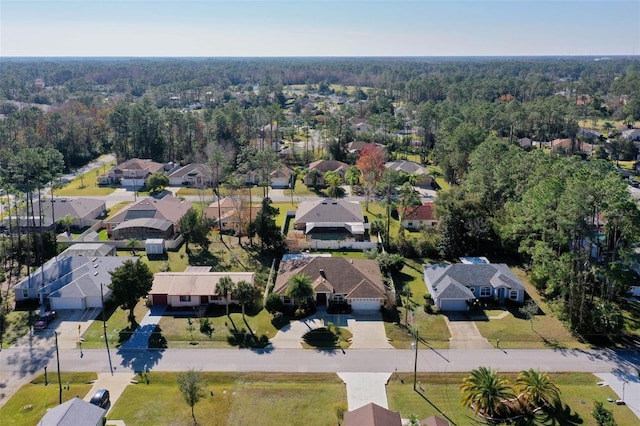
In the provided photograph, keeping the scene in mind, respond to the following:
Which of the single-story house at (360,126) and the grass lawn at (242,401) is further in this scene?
the single-story house at (360,126)

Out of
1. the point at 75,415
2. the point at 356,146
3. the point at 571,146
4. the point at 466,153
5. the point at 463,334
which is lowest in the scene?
the point at 463,334

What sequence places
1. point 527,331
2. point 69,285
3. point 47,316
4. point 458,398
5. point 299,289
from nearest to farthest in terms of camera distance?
point 458,398 < point 527,331 < point 299,289 < point 47,316 < point 69,285

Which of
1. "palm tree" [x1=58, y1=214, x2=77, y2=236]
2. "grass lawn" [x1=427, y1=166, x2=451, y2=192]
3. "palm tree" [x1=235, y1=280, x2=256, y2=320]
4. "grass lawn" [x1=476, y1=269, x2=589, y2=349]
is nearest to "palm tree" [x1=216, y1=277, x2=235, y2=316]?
"palm tree" [x1=235, y1=280, x2=256, y2=320]

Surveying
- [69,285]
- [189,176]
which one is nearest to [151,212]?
[69,285]

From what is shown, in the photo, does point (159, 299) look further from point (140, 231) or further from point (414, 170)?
point (414, 170)

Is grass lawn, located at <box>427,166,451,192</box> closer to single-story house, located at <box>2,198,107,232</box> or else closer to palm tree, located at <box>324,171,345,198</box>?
palm tree, located at <box>324,171,345,198</box>

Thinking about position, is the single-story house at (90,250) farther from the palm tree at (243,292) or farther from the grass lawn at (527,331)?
the grass lawn at (527,331)

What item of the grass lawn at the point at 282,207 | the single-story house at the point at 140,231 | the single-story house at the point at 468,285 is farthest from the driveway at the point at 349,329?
the single-story house at the point at 140,231
